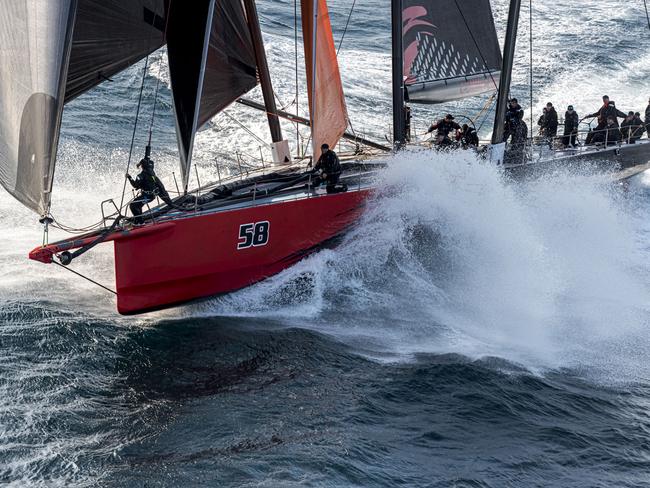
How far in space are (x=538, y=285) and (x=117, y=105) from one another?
41.5 feet

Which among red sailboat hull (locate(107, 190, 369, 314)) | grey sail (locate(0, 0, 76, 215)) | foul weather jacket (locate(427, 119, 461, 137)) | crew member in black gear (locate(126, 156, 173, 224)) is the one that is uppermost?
grey sail (locate(0, 0, 76, 215))

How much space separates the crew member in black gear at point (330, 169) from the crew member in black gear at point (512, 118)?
4.81m

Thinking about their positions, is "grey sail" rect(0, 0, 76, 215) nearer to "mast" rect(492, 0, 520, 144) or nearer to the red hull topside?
the red hull topside

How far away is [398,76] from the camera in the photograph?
48.2ft

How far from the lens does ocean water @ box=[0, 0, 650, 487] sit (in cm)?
880

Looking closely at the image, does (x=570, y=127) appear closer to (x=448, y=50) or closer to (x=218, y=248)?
(x=448, y=50)

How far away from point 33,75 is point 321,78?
15.4 feet

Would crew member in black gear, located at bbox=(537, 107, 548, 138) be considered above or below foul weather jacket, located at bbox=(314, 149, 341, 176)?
above

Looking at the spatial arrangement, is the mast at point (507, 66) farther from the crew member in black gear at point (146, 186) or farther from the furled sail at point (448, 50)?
the crew member in black gear at point (146, 186)

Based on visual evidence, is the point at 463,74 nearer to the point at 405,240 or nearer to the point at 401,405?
the point at 405,240

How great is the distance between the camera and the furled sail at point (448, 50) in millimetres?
16406

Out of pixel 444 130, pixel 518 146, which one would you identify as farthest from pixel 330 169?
pixel 518 146

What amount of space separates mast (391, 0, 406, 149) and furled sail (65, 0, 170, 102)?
3777 mm

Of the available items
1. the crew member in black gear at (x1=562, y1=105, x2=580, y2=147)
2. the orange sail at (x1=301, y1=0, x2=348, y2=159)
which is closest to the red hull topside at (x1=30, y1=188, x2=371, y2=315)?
the orange sail at (x1=301, y1=0, x2=348, y2=159)
